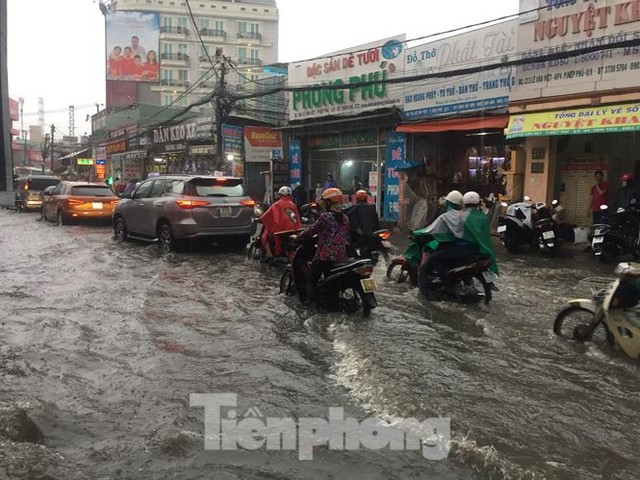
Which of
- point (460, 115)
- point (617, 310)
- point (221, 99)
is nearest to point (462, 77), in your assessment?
point (460, 115)

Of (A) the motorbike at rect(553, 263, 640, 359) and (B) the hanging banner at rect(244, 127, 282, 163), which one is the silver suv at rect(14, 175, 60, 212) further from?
(A) the motorbike at rect(553, 263, 640, 359)

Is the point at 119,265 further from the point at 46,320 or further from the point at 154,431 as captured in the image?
the point at 154,431

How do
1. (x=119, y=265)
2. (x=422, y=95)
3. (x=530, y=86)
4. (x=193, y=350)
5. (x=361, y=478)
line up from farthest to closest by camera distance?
(x=422, y=95) → (x=530, y=86) → (x=119, y=265) → (x=193, y=350) → (x=361, y=478)

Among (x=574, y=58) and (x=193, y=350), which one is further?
(x=574, y=58)

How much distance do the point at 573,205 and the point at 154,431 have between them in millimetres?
12814

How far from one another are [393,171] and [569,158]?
4.84m

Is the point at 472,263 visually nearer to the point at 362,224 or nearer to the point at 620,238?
the point at 362,224

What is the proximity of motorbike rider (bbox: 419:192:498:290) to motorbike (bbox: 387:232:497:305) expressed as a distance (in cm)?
6

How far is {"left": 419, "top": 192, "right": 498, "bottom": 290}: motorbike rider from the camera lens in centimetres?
713

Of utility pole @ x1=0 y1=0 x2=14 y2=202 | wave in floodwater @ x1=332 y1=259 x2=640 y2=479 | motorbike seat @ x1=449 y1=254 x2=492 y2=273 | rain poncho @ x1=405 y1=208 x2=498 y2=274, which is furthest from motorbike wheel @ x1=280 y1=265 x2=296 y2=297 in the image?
utility pole @ x1=0 y1=0 x2=14 y2=202

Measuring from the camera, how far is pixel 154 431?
12.1ft

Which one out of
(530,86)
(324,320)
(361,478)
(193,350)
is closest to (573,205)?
(530,86)

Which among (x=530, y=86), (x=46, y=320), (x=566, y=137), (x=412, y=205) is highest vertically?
(x=530, y=86)

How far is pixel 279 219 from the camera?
9695 millimetres
